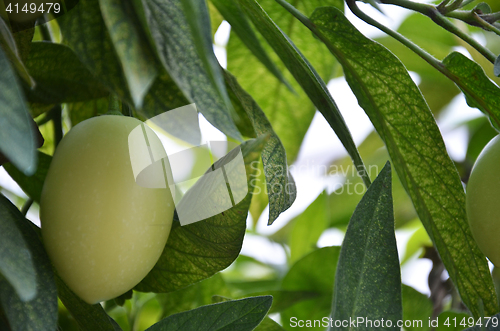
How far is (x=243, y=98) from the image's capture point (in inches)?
8.4

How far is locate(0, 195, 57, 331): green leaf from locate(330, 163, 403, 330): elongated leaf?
0.37 ft

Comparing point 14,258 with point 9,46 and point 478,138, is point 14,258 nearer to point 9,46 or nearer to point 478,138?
point 9,46

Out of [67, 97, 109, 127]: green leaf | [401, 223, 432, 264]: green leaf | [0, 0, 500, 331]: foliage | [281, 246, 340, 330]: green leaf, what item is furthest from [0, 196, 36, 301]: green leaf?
[401, 223, 432, 264]: green leaf

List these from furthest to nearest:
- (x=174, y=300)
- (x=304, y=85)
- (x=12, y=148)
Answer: (x=174, y=300), (x=304, y=85), (x=12, y=148)

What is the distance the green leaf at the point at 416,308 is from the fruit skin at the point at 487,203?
125 mm

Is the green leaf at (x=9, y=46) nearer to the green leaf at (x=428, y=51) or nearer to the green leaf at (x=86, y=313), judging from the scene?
the green leaf at (x=86, y=313)

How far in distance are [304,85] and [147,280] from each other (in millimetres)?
120

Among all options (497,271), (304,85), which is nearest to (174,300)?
(304,85)

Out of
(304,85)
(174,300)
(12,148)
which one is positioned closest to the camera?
(12,148)

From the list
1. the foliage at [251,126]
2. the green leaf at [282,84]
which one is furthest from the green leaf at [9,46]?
the green leaf at [282,84]

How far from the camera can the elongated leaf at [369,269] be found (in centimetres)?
20

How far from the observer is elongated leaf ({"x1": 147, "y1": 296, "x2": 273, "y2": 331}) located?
0.18 meters

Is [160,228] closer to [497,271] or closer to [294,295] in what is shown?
[294,295]

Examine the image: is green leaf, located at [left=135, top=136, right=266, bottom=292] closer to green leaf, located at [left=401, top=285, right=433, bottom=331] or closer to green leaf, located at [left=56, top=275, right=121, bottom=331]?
green leaf, located at [left=56, top=275, right=121, bottom=331]
